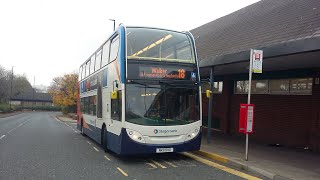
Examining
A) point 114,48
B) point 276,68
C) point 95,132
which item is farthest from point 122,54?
point 276,68

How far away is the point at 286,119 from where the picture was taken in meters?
15.4

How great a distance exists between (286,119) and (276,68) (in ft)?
6.84

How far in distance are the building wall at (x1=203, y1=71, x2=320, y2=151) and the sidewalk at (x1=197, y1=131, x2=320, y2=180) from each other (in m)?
0.76

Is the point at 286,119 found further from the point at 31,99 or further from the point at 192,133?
the point at 31,99

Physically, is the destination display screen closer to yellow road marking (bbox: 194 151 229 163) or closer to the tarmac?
yellow road marking (bbox: 194 151 229 163)

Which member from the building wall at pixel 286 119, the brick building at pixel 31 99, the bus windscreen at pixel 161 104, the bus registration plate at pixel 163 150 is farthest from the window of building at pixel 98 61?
the brick building at pixel 31 99

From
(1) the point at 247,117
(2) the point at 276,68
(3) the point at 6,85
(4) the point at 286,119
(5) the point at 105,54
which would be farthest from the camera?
(3) the point at 6,85

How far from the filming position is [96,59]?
54.9 ft

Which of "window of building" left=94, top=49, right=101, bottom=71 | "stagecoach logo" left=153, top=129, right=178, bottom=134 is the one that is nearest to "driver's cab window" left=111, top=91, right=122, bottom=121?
"stagecoach logo" left=153, top=129, right=178, bottom=134

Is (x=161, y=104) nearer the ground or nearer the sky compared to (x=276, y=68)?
nearer the ground

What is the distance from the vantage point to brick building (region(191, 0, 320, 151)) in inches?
479

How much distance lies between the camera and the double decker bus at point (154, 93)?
36.1 feet

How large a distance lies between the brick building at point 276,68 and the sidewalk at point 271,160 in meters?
1.34

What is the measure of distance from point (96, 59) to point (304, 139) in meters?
8.96
